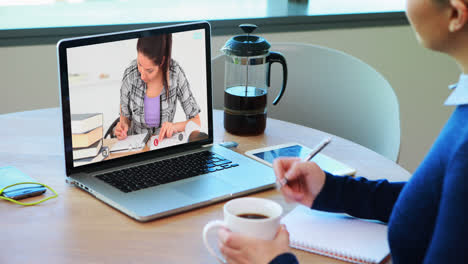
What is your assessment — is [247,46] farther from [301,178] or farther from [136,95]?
[301,178]

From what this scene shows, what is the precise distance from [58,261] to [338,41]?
187 cm

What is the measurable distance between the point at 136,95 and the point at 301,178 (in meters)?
0.40

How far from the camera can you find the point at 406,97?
270 centimetres

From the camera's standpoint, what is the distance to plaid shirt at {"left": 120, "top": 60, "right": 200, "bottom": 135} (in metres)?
1.23

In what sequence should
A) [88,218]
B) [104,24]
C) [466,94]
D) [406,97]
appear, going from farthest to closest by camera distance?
[406,97] < [104,24] < [88,218] < [466,94]

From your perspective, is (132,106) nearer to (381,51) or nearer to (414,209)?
(414,209)

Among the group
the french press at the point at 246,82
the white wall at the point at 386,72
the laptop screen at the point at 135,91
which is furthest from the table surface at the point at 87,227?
the white wall at the point at 386,72

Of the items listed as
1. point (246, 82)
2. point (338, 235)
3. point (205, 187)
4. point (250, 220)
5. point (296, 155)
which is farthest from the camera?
point (246, 82)

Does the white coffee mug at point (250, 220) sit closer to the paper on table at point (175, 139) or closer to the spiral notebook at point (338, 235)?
the spiral notebook at point (338, 235)

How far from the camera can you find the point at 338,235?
1.00 meters

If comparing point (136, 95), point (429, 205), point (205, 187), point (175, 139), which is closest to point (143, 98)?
point (136, 95)

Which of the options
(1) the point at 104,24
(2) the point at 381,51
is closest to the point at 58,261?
(1) the point at 104,24

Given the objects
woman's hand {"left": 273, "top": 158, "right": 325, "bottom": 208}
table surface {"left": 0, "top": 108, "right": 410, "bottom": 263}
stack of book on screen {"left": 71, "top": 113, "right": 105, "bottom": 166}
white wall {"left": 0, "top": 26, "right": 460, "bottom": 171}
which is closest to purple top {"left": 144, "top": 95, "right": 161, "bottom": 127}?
stack of book on screen {"left": 71, "top": 113, "right": 105, "bottom": 166}

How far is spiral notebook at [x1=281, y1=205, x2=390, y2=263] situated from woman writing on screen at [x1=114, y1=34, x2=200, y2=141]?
1.25ft
